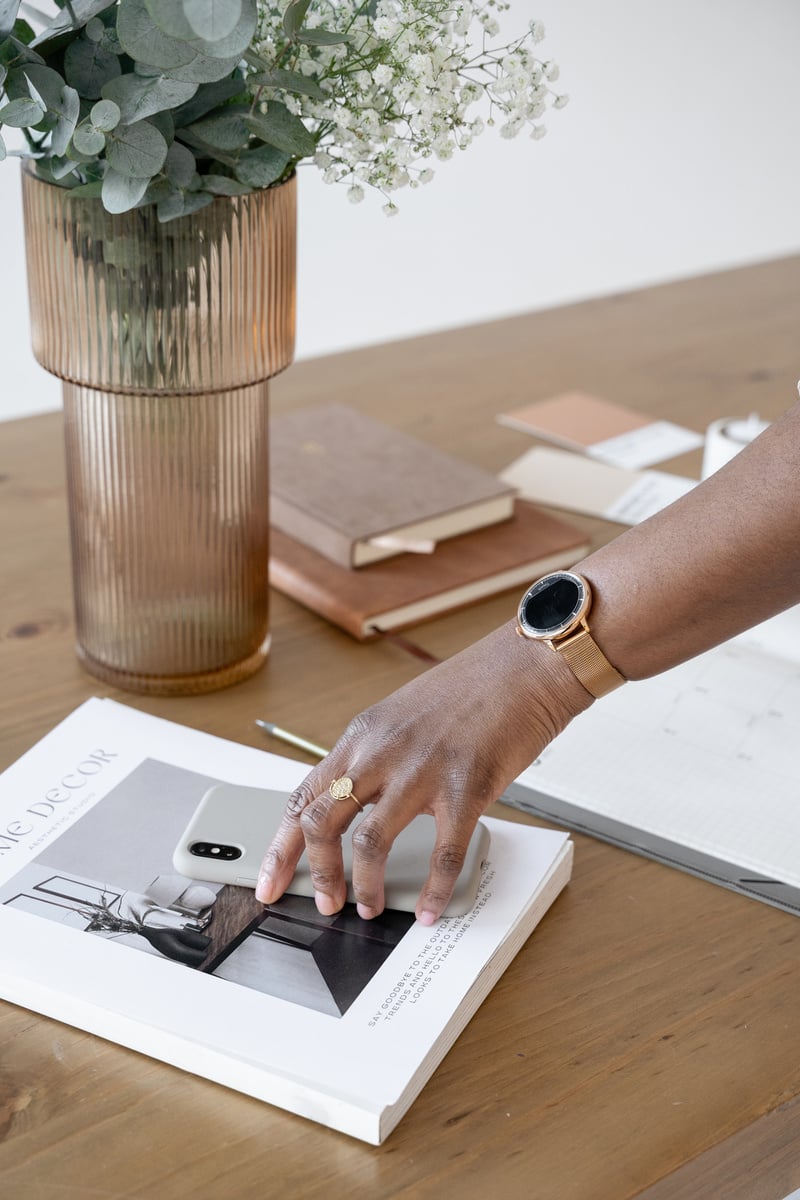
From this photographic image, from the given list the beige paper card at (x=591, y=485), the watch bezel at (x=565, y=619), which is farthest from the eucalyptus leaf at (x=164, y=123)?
the beige paper card at (x=591, y=485)

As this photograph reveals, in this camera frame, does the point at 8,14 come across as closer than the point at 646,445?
Yes

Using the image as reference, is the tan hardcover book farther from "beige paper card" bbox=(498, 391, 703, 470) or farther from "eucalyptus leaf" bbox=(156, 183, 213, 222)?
"eucalyptus leaf" bbox=(156, 183, 213, 222)

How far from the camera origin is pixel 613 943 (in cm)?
74

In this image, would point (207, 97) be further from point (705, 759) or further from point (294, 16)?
point (705, 759)

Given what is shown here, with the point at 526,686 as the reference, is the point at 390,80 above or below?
above

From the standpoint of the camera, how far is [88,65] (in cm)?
73

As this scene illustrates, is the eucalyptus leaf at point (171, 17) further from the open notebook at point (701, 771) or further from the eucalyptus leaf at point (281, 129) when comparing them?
the open notebook at point (701, 771)

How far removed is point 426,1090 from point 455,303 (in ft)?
11.1

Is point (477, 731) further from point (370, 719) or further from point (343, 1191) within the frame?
point (343, 1191)

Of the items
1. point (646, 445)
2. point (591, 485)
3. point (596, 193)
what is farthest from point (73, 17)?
point (596, 193)

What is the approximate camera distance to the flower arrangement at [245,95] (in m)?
0.71

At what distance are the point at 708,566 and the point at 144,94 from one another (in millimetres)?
407

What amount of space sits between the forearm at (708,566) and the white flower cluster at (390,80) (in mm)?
249

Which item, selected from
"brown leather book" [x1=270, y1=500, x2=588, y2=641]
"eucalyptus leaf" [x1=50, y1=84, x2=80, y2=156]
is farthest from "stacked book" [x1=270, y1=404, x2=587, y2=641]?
"eucalyptus leaf" [x1=50, y1=84, x2=80, y2=156]
